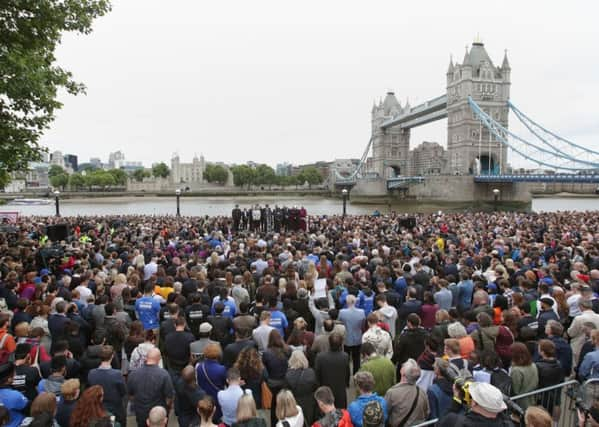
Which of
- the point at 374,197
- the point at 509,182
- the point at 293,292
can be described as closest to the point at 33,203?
the point at 374,197

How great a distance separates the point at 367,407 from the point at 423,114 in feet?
313

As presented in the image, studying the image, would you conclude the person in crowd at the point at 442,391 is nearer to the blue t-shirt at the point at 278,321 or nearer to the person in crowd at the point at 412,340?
the person in crowd at the point at 412,340

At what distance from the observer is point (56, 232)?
15938 millimetres

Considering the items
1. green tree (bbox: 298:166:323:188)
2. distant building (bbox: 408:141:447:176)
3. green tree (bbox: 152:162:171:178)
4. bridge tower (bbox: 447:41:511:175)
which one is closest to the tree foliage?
green tree (bbox: 152:162:171:178)

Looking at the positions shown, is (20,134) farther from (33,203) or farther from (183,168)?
(183,168)

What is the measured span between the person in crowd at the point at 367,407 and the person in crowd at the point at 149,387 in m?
2.01

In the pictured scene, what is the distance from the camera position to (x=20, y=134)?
11.0 metres

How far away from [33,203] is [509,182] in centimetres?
7977

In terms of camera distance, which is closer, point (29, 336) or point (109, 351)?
point (109, 351)

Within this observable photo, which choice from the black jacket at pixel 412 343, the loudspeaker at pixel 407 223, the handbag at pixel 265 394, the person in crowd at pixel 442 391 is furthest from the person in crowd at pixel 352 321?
the loudspeaker at pixel 407 223

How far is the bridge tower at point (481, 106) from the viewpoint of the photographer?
7694 centimetres

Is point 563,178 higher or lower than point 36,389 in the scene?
higher

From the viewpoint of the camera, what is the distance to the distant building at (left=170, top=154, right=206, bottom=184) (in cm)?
15588

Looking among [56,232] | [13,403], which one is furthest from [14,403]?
[56,232]
